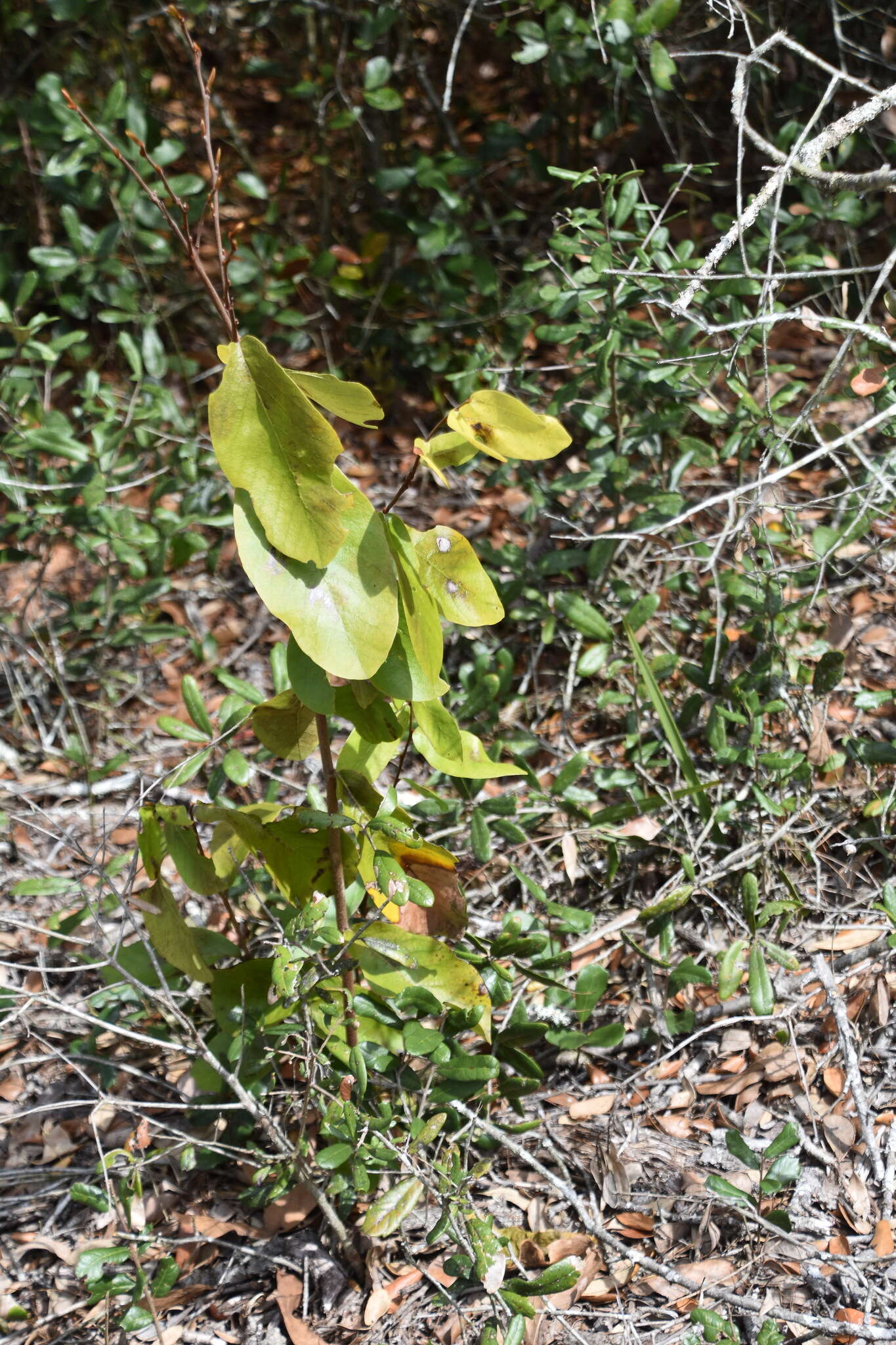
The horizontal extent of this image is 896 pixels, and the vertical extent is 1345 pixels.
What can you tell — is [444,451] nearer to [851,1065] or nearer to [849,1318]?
[851,1065]

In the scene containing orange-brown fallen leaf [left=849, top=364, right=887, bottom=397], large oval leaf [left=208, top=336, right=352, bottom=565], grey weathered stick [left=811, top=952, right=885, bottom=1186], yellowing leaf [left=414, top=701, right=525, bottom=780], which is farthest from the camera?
orange-brown fallen leaf [left=849, top=364, right=887, bottom=397]

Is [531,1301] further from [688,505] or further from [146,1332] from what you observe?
[688,505]

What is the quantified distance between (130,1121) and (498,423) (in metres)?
1.78

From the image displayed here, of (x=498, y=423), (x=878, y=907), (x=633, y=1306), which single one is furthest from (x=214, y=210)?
(x=633, y=1306)

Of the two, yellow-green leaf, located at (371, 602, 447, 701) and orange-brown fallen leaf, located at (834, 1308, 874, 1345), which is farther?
orange-brown fallen leaf, located at (834, 1308, 874, 1345)

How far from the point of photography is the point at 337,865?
1702mm

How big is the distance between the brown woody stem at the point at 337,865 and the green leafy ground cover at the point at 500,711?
0.19ft

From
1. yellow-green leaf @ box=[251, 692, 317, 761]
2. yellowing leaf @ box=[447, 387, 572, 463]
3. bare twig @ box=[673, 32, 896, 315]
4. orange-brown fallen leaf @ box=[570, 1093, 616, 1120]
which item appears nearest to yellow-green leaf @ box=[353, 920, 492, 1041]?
yellow-green leaf @ box=[251, 692, 317, 761]

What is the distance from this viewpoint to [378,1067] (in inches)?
74.0

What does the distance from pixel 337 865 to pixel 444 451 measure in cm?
68

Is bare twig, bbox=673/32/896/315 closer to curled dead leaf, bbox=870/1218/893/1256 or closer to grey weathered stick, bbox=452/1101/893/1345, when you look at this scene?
grey weathered stick, bbox=452/1101/893/1345

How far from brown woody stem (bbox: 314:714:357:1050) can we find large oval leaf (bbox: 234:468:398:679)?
21 cm

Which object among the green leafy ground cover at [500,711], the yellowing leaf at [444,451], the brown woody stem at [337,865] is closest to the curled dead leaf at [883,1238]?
the green leafy ground cover at [500,711]

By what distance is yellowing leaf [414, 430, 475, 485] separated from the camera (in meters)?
1.30
